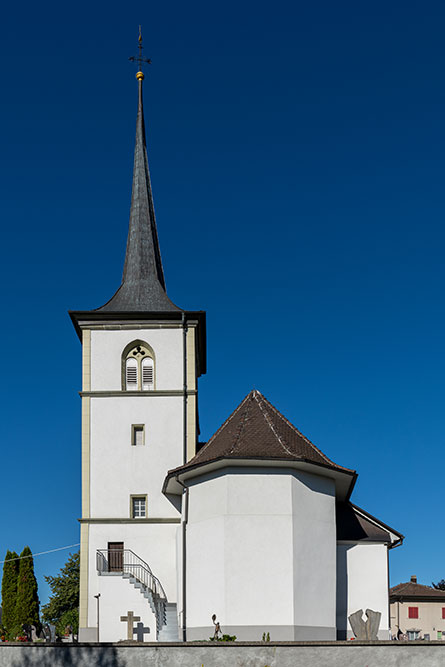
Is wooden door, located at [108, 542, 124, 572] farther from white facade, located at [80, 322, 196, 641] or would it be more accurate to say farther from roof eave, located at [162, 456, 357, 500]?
roof eave, located at [162, 456, 357, 500]

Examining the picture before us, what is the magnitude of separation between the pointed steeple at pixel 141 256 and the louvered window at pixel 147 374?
2051 mm

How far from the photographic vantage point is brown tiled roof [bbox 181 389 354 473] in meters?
27.5

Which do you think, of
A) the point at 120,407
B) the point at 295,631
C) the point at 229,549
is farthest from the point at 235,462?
the point at 120,407

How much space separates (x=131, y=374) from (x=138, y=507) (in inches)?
196

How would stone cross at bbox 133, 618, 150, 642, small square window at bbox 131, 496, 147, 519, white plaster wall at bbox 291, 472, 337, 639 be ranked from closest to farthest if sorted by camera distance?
white plaster wall at bbox 291, 472, 337, 639 → stone cross at bbox 133, 618, 150, 642 → small square window at bbox 131, 496, 147, 519

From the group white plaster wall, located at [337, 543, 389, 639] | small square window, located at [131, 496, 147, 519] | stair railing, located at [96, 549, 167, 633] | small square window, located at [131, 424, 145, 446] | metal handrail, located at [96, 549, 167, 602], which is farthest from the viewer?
small square window, located at [131, 424, 145, 446]

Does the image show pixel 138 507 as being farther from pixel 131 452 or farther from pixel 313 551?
pixel 313 551

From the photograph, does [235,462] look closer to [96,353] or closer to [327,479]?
[327,479]

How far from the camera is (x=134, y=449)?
32562 mm

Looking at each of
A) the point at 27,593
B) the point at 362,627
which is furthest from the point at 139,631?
the point at 27,593

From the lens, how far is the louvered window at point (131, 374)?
33375mm

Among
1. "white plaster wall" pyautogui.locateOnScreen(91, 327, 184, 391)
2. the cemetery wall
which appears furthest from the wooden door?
the cemetery wall

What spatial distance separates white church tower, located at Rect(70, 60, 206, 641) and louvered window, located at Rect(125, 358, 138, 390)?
0.04 meters

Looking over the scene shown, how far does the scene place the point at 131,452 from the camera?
3259cm
